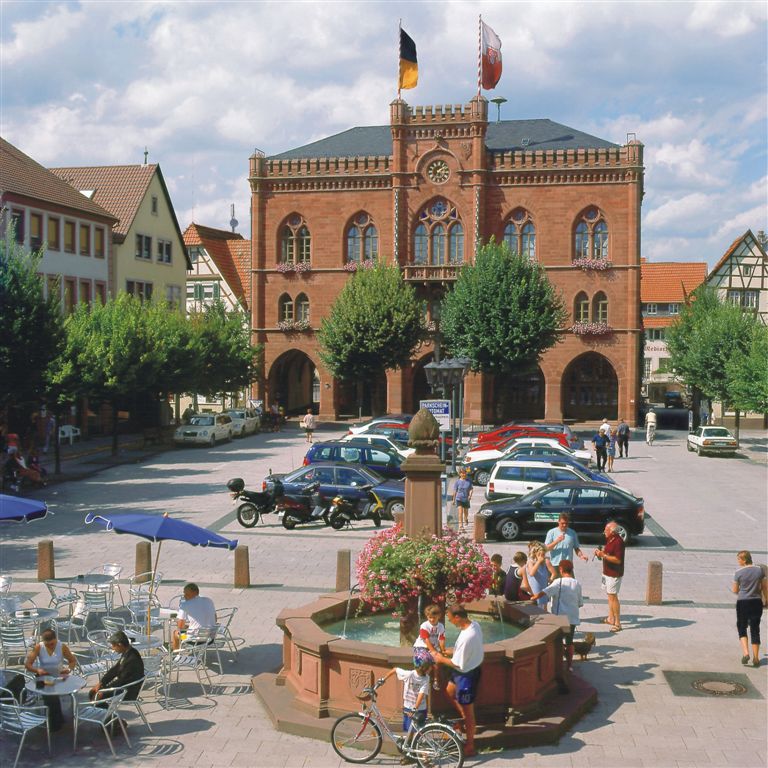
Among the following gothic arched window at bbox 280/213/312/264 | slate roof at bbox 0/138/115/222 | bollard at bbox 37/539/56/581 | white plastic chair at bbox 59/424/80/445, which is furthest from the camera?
gothic arched window at bbox 280/213/312/264

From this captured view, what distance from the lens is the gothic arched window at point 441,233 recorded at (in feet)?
181

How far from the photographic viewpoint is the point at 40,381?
29469mm

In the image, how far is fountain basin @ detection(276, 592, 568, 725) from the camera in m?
11.1

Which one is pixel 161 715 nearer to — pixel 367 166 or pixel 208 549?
pixel 208 549

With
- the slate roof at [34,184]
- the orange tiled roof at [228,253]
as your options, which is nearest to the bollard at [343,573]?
the slate roof at [34,184]

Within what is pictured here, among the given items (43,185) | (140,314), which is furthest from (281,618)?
(43,185)

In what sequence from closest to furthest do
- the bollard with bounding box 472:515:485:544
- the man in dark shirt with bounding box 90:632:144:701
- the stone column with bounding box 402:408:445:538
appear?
the man in dark shirt with bounding box 90:632:144:701
the stone column with bounding box 402:408:445:538
the bollard with bounding box 472:515:485:544

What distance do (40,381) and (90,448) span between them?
40.2 feet

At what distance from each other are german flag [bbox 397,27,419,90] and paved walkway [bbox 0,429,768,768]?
2741cm

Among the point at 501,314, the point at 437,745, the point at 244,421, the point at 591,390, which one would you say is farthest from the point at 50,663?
the point at 591,390

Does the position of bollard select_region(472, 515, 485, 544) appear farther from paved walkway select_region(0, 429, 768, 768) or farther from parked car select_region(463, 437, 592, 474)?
parked car select_region(463, 437, 592, 474)

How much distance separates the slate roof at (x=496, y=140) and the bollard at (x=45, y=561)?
41.8 m

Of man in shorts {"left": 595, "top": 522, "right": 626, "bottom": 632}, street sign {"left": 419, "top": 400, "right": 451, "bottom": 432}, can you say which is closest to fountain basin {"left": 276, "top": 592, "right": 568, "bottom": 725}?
man in shorts {"left": 595, "top": 522, "right": 626, "bottom": 632}

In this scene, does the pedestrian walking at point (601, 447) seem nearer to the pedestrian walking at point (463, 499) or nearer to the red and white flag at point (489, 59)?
the pedestrian walking at point (463, 499)
